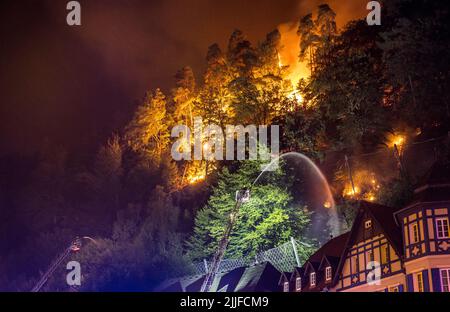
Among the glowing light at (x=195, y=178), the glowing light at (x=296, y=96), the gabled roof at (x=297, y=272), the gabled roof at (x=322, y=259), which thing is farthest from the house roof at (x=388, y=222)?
the glowing light at (x=195, y=178)

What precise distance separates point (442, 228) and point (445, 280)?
10.4 ft

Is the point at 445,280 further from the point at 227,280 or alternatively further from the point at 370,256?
the point at 227,280

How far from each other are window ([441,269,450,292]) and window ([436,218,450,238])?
6.95 feet

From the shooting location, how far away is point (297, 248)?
52.7 m

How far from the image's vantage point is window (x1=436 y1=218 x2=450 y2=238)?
3328 centimetres

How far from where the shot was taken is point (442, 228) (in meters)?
33.5

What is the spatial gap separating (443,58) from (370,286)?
20.3 meters

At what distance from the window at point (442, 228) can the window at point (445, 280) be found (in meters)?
2.12

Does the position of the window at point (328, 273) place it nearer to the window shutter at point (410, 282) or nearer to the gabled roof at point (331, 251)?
the gabled roof at point (331, 251)

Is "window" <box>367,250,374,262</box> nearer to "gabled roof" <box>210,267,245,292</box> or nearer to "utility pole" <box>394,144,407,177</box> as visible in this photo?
"utility pole" <box>394,144,407,177</box>

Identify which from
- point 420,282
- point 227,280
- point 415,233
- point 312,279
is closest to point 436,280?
point 420,282

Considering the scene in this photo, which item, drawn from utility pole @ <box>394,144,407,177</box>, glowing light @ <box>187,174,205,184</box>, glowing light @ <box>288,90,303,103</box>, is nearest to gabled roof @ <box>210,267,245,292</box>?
utility pole @ <box>394,144,407,177</box>

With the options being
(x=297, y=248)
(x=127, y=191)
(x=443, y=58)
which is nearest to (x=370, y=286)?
(x=297, y=248)

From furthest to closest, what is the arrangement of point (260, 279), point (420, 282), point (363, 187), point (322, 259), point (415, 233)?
1. point (363, 187)
2. point (260, 279)
3. point (322, 259)
4. point (415, 233)
5. point (420, 282)
